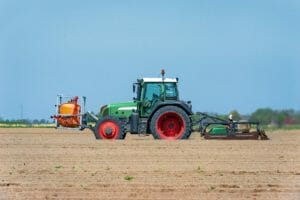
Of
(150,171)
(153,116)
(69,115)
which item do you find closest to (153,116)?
(153,116)

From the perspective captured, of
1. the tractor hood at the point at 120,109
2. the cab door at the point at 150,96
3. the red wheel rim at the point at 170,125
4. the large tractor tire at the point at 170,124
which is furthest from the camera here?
the tractor hood at the point at 120,109

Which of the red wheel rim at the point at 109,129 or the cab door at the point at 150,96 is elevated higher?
the cab door at the point at 150,96

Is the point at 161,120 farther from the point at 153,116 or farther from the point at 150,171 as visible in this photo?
the point at 150,171

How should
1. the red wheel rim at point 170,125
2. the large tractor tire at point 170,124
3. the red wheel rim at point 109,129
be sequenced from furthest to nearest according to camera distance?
the red wheel rim at point 109,129 < the red wheel rim at point 170,125 < the large tractor tire at point 170,124

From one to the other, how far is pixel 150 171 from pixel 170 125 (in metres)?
10.8

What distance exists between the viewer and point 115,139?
89.2 ft

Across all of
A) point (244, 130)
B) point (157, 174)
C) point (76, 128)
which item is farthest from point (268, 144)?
point (157, 174)

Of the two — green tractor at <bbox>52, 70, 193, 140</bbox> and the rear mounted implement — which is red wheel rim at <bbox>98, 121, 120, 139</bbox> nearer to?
green tractor at <bbox>52, 70, 193, 140</bbox>

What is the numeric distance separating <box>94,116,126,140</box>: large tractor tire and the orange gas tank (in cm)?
205

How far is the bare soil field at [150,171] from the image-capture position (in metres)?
13.3

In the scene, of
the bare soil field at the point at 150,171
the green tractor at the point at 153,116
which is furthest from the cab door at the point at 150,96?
the bare soil field at the point at 150,171

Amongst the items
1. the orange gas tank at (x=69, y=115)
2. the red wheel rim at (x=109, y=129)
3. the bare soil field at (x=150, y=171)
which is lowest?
the bare soil field at (x=150, y=171)

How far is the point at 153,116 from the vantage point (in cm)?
2659

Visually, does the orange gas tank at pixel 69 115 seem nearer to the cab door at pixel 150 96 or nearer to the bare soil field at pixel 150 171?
the cab door at pixel 150 96
